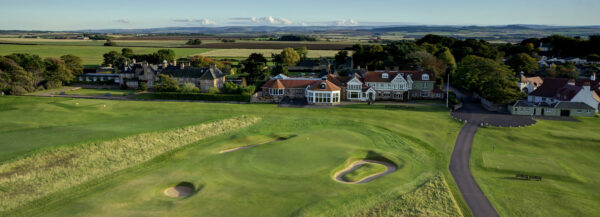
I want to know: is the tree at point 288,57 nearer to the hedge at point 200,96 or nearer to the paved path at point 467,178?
the hedge at point 200,96

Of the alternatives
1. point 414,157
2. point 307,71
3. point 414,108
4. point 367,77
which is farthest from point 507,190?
point 307,71

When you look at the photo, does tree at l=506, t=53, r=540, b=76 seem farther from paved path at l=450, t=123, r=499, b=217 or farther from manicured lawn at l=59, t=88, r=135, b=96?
manicured lawn at l=59, t=88, r=135, b=96

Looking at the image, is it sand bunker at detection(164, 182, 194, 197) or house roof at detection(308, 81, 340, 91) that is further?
house roof at detection(308, 81, 340, 91)

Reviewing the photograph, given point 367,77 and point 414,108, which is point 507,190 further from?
point 367,77

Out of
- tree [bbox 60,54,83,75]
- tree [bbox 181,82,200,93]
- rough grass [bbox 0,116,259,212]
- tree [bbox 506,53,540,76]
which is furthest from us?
tree [bbox 60,54,83,75]

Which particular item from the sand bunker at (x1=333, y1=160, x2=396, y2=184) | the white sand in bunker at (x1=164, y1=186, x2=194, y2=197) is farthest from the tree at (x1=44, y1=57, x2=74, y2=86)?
the sand bunker at (x1=333, y1=160, x2=396, y2=184)
